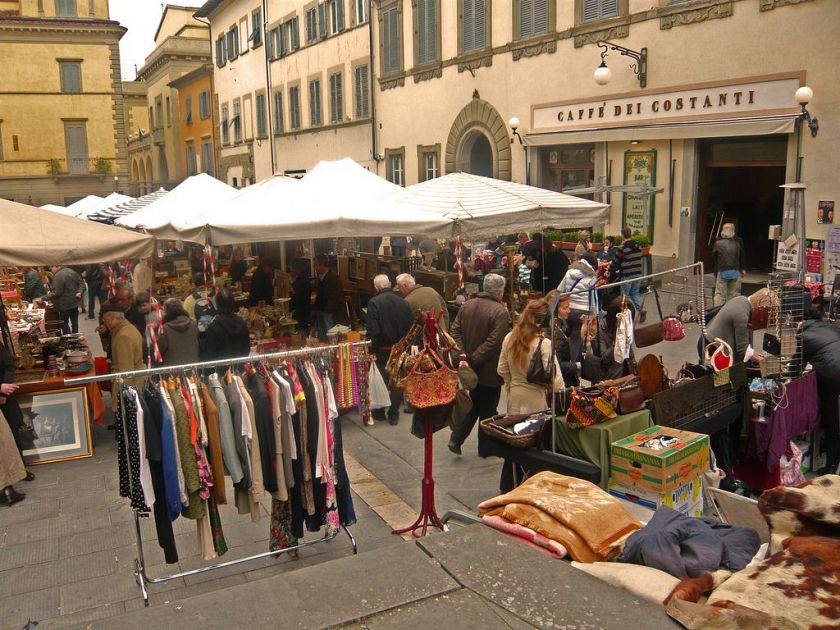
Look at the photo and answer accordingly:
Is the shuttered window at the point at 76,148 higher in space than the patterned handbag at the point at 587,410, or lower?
higher

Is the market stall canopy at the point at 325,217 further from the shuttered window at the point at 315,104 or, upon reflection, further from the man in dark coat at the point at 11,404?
the shuttered window at the point at 315,104

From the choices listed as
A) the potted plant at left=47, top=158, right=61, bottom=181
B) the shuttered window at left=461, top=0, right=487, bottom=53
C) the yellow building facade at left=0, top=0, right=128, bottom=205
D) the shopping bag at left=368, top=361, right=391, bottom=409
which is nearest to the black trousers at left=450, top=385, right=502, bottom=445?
the shopping bag at left=368, top=361, right=391, bottom=409

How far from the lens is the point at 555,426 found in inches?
197

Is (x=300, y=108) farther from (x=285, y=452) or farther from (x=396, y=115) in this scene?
(x=285, y=452)

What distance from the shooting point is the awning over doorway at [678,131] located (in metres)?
13.2

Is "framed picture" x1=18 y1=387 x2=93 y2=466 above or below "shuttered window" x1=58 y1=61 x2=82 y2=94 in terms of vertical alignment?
below

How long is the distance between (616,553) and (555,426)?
→ 1.97m

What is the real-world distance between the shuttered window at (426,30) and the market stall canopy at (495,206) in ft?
41.5

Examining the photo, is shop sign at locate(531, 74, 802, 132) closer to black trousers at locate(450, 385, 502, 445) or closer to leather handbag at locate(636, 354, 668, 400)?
black trousers at locate(450, 385, 502, 445)

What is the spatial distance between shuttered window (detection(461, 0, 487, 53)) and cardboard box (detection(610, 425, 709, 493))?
55.9 ft

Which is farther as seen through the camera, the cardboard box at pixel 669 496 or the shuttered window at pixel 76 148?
the shuttered window at pixel 76 148

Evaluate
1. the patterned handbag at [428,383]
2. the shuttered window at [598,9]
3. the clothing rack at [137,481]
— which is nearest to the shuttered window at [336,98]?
the shuttered window at [598,9]

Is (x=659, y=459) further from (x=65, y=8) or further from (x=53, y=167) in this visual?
(x=65, y=8)

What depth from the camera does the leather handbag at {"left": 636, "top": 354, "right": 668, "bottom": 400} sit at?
17.9 ft
